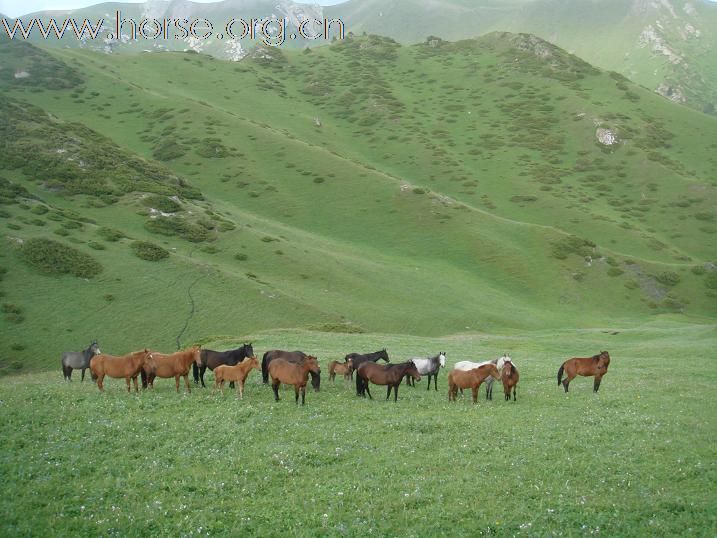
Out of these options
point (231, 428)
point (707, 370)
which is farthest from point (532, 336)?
point (231, 428)

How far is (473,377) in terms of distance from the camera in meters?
22.9

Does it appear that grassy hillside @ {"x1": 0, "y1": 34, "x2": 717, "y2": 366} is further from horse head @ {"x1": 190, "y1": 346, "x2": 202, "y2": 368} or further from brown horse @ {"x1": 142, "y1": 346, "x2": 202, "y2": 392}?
brown horse @ {"x1": 142, "y1": 346, "x2": 202, "y2": 392}

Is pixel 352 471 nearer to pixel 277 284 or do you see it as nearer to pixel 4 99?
pixel 277 284

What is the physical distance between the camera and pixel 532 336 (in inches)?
2244

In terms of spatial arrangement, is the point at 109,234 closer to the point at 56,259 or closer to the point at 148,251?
the point at 148,251

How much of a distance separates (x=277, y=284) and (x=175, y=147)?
6710 cm

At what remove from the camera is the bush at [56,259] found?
54250 mm

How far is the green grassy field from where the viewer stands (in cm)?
1234

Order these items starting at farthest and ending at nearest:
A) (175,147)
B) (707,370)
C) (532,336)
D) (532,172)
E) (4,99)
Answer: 1. (532,172)
2. (175,147)
3. (4,99)
4. (532,336)
5. (707,370)

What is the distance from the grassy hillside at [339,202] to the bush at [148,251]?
2.85ft

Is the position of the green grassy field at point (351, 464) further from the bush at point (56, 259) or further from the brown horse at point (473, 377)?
the bush at point (56, 259)

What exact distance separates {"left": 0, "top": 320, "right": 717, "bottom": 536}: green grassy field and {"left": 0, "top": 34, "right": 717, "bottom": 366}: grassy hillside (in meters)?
30.8

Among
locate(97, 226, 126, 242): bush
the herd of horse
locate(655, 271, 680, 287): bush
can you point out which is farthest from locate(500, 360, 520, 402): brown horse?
locate(655, 271, 680, 287): bush

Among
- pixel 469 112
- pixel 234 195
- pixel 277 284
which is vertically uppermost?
pixel 469 112
